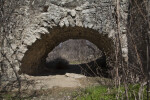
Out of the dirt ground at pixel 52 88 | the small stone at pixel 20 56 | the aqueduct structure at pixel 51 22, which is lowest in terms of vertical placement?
the dirt ground at pixel 52 88

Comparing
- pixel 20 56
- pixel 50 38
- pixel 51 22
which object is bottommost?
pixel 20 56

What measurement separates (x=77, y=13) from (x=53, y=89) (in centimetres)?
208

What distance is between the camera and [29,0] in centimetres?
489

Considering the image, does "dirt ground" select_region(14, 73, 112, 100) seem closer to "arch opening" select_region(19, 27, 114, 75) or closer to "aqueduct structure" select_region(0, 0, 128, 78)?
"arch opening" select_region(19, 27, 114, 75)

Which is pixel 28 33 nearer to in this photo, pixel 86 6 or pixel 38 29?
pixel 38 29

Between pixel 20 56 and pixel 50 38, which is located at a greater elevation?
pixel 50 38

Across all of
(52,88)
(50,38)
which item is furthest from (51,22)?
(52,88)

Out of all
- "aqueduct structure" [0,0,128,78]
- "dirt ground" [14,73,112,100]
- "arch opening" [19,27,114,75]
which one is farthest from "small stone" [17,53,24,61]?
"dirt ground" [14,73,112,100]

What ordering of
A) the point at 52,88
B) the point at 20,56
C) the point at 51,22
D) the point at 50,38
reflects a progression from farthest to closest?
the point at 50,38 < the point at 20,56 < the point at 51,22 < the point at 52,88

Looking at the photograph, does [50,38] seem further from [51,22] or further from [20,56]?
[20,56]

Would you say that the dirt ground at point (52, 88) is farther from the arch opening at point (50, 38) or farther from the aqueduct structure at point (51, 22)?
the aqueduct structure at point (51, 22)

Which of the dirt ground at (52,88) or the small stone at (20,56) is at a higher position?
the small stone at (20,56)

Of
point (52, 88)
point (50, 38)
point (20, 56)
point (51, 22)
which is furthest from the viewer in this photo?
point (50, 38)

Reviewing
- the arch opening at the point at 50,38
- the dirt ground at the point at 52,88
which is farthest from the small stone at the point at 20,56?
the dirt ground at the point at 52,88
